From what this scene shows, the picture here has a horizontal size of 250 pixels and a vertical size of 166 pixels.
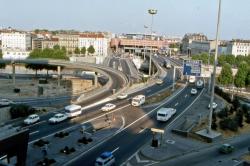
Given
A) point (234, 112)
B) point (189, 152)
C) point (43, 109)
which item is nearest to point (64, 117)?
point (43, 109)

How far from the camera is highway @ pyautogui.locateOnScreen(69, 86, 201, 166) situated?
3994 centimetres

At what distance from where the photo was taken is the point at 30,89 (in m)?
98.3

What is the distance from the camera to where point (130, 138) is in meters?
47.2

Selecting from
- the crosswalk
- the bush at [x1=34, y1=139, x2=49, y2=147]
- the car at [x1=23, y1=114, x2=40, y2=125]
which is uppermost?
the car at [x1=23, y1=114, x2=40, y2=125]

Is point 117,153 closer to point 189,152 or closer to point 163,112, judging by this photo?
point 189,152

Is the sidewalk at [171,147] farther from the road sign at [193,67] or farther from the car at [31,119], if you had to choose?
the road sign at [193,67]

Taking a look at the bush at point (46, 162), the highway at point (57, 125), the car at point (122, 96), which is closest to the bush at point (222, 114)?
the highway at point (57, 125)

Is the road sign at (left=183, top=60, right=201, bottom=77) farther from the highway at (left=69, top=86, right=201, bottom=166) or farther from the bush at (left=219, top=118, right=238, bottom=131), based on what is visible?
the bush at (left=219, top=118, right=238, bottom=131)

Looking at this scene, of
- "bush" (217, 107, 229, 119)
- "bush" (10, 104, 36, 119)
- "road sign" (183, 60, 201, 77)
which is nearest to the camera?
"bush" (10, 104, 36, 119)

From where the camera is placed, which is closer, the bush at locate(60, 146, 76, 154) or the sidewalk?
the bush at locate(60, 146, 76, 154)

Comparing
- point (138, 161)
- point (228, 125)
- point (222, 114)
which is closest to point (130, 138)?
point (138, 161)

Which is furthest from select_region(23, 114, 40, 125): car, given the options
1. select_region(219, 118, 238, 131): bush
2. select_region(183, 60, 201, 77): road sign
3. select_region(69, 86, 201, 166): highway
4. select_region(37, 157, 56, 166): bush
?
select_region(183, 60, 201, 77): road sign

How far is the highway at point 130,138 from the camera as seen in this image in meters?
39.9

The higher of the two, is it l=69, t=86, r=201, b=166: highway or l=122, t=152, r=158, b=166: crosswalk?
l=69, t=86, r=201, b=166: highway
